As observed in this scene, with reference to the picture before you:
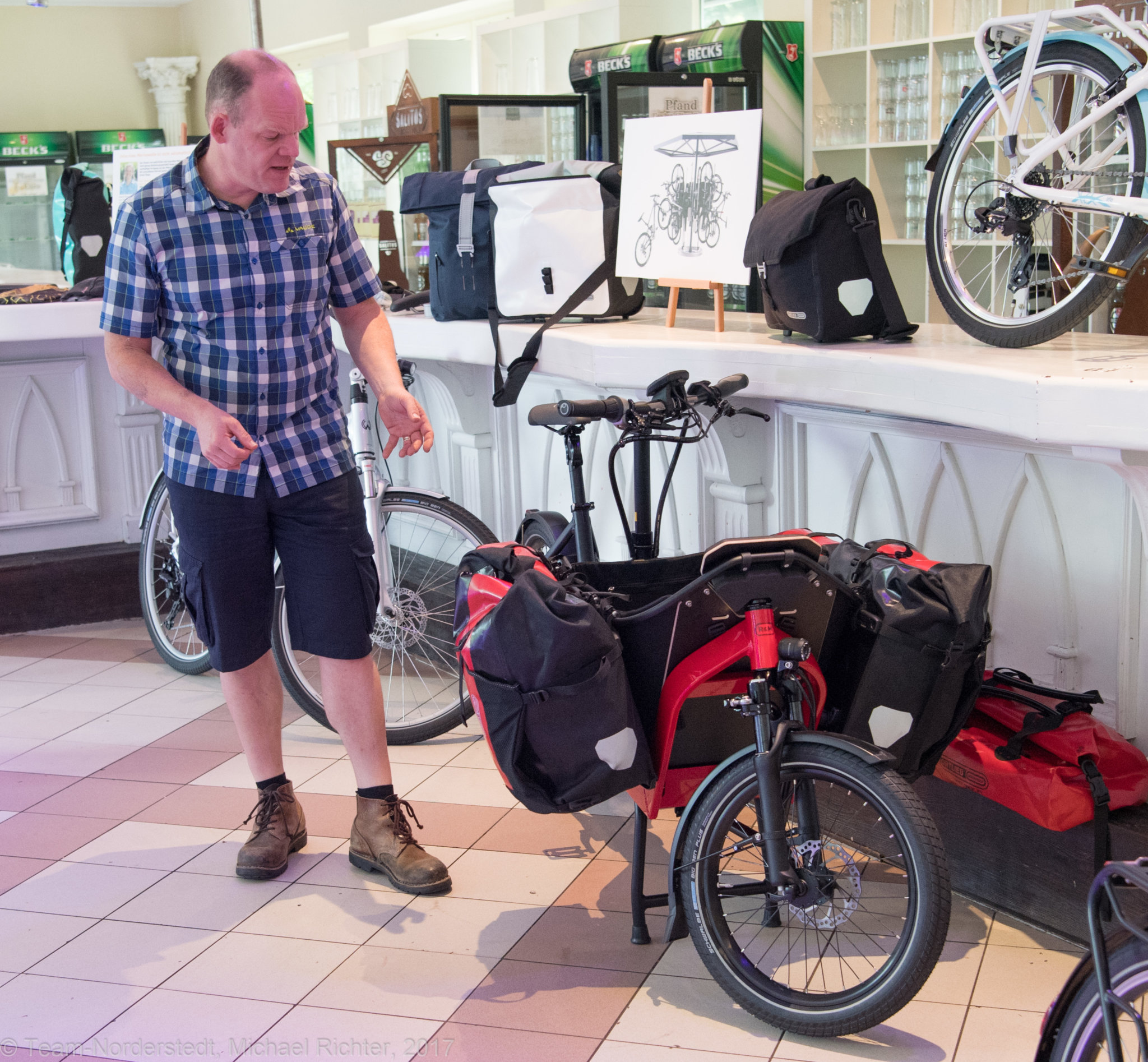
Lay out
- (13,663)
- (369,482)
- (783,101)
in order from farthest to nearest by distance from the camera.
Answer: (783,101) → (13,663) → (369,482)

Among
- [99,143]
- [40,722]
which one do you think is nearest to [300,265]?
[40,722]

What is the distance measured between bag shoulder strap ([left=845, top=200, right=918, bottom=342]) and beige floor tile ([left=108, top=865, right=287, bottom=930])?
5.31 ft

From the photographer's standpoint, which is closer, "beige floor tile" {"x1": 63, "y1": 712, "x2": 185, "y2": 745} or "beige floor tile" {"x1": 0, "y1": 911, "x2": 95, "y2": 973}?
"beige floor tile" {"x1": 0, "y1": 911, "x2": 95, "y2": 973}

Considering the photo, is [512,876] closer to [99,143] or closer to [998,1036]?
[998,1036]

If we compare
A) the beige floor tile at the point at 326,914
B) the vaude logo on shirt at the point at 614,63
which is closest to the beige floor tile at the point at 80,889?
the beige floor tile at the point at 326,914

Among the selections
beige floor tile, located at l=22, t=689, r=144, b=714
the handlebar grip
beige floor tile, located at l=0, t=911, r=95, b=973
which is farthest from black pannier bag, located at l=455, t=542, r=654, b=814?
beige floor tile, located at l=22, t=689, r=144, b=714

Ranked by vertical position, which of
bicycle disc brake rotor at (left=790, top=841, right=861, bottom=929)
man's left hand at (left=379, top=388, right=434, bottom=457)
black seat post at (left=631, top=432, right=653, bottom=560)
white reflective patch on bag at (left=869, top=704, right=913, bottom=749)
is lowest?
bicycle disc brake rotor at (left=790, top=841, right=861, bottom=929)

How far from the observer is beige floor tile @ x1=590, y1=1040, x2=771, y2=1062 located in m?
1.89

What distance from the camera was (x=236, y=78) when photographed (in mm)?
2102

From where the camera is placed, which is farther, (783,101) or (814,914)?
(783,101)

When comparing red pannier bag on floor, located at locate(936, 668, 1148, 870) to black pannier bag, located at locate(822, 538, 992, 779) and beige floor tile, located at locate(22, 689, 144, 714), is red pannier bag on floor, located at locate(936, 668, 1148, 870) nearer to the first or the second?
black pannier bag, located at locate(822, 538, 992, 779)

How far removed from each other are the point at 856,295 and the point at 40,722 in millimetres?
2531

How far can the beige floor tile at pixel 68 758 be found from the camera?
3.14 metres

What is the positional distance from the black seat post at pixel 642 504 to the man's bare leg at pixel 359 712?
1.97ft
